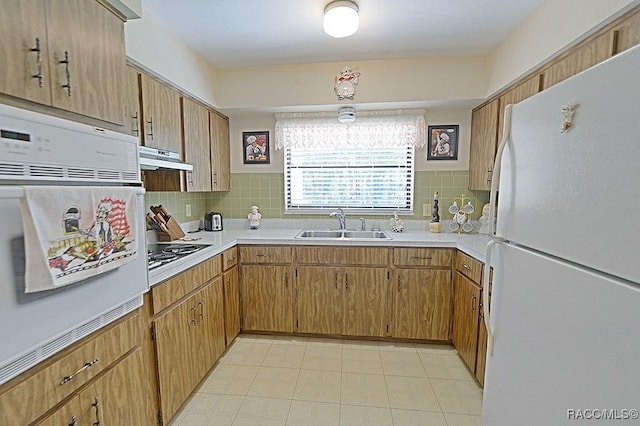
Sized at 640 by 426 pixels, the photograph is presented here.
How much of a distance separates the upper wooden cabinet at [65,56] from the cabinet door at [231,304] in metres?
1.49

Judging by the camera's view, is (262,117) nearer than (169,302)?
No

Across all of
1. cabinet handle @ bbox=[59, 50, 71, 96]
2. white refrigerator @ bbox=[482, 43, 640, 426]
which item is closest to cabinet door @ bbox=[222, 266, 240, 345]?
cabinet handle @ bbox=[59, 50, 71, 96]

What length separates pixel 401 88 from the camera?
8.23 feet

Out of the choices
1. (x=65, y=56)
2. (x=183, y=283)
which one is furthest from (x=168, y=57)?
(x=183, y=283)

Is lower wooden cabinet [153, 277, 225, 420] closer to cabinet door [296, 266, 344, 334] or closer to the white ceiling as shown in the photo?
cabinet door [296, 266, 344, 334]

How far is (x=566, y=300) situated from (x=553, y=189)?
300 mm

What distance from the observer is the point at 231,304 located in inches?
97.0

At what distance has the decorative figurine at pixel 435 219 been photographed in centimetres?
282

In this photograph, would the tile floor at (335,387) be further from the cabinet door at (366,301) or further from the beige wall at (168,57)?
the beige wall at (168,57)

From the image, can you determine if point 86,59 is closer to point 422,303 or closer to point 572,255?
point 572,255

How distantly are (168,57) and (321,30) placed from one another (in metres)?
1.05

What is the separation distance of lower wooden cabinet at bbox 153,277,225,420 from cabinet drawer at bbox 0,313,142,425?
32 centimetres

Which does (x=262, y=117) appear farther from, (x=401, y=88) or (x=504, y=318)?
(x=504, y=318)

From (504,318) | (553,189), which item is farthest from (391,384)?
(553,189)
